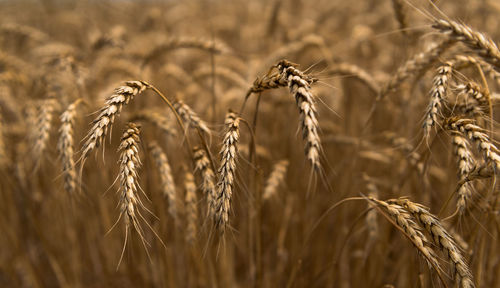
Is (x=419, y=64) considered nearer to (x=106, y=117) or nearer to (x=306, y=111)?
(x=306, y=111)

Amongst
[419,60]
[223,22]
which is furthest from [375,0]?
[419,60]

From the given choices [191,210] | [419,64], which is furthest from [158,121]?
[419,64]

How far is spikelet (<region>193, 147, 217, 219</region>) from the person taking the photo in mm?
1278

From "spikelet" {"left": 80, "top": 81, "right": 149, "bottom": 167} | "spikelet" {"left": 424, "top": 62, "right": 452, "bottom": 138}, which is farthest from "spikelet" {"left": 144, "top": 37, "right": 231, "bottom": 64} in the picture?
"spikelet" {"left": 424, "top": 62, "right": 452, "bottom": 138}

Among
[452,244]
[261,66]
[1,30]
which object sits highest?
[1,30]

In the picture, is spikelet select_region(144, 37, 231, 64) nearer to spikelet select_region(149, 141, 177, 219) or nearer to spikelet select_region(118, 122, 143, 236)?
spikelet select_region(149, 141, 177, 219)

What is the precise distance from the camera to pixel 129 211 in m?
1.02

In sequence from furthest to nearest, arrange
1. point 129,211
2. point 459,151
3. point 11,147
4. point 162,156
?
point 11,147
point 162,156
point 459,151
point 129,211

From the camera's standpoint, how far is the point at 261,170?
1.57 m

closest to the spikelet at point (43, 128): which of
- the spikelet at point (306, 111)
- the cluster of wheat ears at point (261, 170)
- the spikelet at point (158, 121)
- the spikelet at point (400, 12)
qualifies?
the cluster of wheat ears at point (261, 170)

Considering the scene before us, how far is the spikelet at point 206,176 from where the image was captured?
4.19 feet

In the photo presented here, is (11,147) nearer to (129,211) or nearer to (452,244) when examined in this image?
(129,211)

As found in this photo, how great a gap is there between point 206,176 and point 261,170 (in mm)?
333

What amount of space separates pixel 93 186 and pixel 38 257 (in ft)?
3.75
